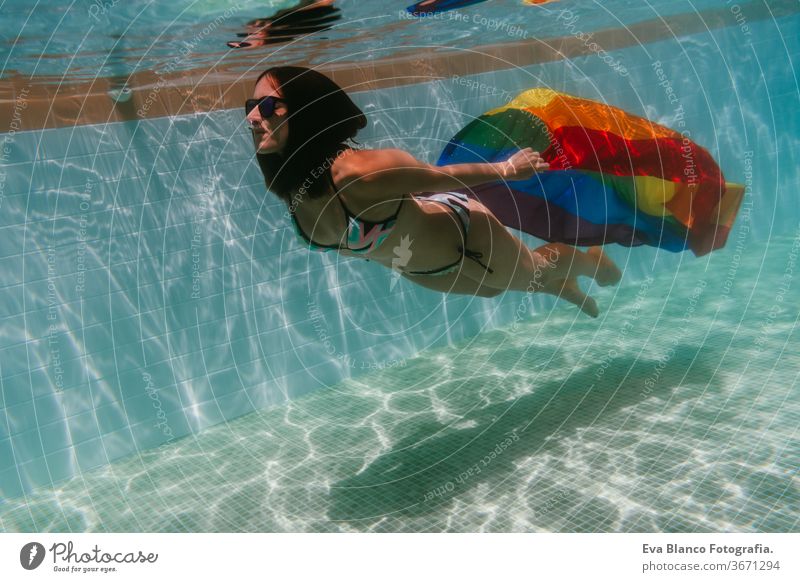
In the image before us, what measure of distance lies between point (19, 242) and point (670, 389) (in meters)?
4.82

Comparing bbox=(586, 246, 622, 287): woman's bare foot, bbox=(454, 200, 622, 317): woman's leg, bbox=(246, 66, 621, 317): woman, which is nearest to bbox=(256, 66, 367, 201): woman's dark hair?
bbox=(246, 66, 621, 317): woman

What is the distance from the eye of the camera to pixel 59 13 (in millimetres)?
4383

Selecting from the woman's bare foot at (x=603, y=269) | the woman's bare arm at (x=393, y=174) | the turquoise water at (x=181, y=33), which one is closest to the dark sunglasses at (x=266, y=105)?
the woman's bare arm at (x=393, y=174)

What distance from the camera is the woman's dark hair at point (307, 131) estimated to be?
310 centimetres

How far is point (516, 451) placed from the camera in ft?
13.5

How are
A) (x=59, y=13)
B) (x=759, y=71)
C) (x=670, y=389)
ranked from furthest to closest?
(x=759, y=71), (x=670, y=389), (x=59, y=13)

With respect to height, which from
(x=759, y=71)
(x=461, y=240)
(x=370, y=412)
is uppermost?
(x=759, y=71)

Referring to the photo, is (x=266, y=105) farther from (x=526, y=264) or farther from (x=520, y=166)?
(x=526, y=264)

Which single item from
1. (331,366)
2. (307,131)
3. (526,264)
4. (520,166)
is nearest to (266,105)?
(307,131)

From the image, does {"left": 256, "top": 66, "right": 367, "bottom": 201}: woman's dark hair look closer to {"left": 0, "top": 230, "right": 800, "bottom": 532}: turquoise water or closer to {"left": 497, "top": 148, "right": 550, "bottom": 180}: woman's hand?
{"left": 497, "top": 148, "right": 550, "bottom": 180}: woman's hand

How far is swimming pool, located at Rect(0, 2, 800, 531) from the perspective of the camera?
146 inches

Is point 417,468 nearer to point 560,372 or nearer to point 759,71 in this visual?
point 560,372

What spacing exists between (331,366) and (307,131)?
3.36m
